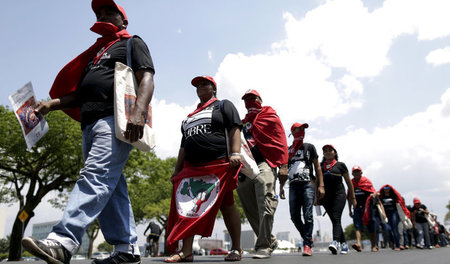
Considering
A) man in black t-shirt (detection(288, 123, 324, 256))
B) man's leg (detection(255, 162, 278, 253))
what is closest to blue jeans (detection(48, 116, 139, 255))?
man's leg (detection(255, 162, 278, 253))

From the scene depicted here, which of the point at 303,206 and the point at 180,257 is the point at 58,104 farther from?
the point at 303,206

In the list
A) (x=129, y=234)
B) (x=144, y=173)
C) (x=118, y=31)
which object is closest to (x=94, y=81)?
(x=118, y=31)

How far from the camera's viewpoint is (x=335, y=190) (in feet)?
24.9

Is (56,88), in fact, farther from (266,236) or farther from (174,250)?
(266,236)

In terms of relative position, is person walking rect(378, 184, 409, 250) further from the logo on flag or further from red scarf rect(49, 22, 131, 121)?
red scarf rect(49, 22, 131, 121)

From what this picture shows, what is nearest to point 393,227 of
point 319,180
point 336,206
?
point 336,206

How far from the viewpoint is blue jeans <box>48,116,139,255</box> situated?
238 cm

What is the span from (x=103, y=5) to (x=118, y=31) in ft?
0.79

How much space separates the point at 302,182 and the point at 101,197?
14.4 ft

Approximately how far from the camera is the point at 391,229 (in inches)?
437

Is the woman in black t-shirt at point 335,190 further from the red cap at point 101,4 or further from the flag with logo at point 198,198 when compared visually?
the red cap at point 101,4

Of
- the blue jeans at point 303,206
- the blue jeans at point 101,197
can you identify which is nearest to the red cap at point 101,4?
the blue jeans at point 101,197

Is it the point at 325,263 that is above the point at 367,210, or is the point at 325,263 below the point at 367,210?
below

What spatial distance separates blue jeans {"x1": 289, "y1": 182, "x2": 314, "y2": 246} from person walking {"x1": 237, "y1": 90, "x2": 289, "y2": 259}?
0.73 m
